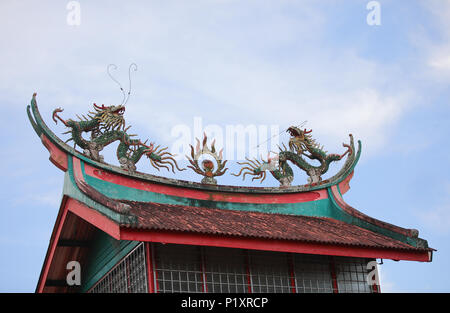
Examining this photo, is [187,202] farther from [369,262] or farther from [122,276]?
[369,262]

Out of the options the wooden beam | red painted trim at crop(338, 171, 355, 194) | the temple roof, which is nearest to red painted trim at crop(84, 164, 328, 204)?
the temple roof

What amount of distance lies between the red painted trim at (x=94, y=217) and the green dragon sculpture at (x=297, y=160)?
15.0ft

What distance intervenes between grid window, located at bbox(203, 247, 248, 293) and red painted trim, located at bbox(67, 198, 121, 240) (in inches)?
79.3

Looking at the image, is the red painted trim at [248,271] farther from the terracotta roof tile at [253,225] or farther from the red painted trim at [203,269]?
the red painted trim at [203,269]

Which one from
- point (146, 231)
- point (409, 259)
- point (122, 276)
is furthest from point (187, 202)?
point (409, 259)

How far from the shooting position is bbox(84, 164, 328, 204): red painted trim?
14.5 m

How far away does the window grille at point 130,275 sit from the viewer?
1241 centimetres

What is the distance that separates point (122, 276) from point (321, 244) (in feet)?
12.2

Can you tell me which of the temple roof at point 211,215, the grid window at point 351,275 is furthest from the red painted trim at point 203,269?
the grid window at point 351,275

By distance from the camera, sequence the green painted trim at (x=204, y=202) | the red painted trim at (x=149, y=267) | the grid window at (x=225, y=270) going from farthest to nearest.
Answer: the green painted trim at (x=204, y=202) → the grid window at (x=225, y=270) → the red painted trim at (x=149, y=267)

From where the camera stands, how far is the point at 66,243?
14.8 metres

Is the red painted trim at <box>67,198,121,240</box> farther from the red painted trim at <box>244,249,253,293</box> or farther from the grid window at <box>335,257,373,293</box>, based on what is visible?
the grid window at <box>335,257,373,293</box>

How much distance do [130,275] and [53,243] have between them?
2499 millimetres
